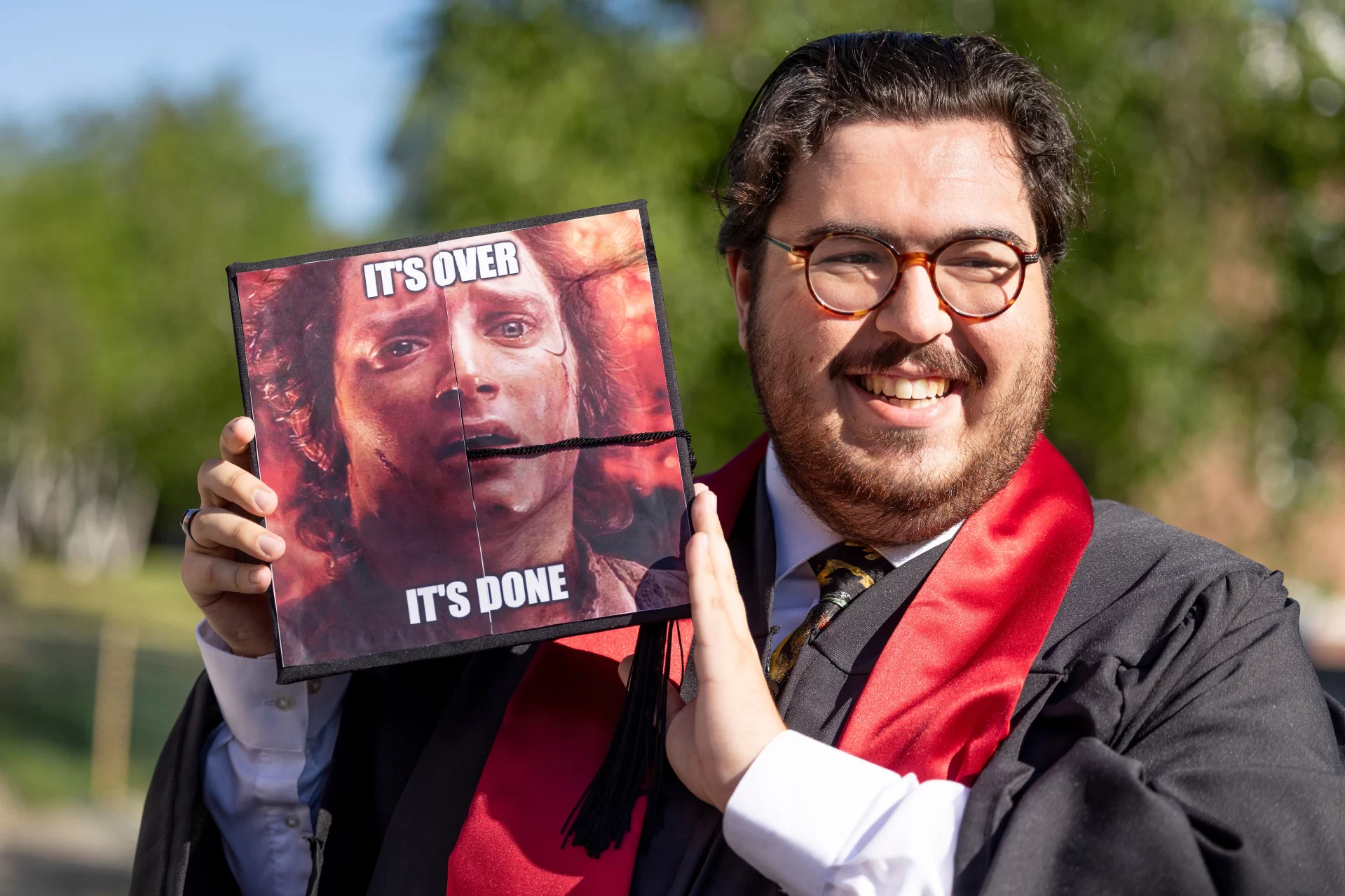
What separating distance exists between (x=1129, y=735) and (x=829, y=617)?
0.52 m

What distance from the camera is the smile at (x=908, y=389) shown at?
6.61 ft

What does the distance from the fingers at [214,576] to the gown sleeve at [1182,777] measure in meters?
1.12

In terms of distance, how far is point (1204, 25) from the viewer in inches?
270

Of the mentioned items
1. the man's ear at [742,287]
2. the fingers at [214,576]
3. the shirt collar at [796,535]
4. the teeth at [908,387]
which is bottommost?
the shirt collar at [796,535]

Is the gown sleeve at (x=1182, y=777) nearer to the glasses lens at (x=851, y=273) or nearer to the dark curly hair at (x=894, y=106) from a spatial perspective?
the glasses lens at (x=851, y=273)

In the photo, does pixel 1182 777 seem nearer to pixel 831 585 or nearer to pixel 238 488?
pixel 831 585

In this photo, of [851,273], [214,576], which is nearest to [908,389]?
[851,273]

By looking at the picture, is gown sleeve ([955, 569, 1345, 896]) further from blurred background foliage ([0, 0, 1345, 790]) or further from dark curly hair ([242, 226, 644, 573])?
blurred background foliage ([0, 0, 1345, 790])

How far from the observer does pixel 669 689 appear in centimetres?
197

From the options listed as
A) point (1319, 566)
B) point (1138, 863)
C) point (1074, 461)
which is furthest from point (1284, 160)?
point (1138, 863)

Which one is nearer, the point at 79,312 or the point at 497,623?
the point at 497,623

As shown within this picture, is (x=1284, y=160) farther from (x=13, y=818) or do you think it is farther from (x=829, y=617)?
(x=13, y=818)

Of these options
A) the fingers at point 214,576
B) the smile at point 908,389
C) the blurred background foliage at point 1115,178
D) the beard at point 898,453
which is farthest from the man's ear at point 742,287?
the blurred background foliage at point 1115,178

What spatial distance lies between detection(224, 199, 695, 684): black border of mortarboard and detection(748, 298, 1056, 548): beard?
287mm
